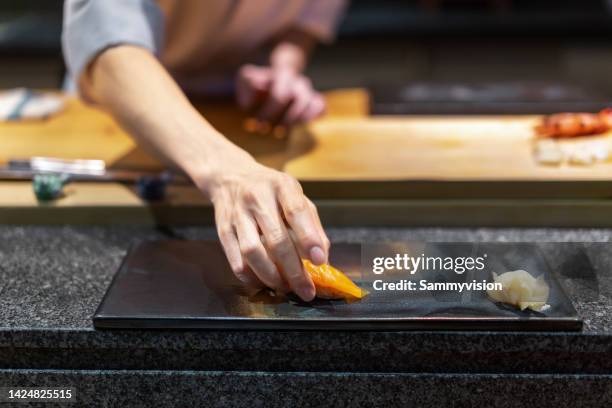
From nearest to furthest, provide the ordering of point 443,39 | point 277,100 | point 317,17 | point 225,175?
point 225,175 → point 277,100 → point 317,17 → point 443,39

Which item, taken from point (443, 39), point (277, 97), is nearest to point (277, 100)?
point (277, 97)

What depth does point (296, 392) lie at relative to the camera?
921 mm

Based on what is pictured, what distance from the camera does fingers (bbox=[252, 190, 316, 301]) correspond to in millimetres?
884

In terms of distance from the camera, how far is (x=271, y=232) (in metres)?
0.88

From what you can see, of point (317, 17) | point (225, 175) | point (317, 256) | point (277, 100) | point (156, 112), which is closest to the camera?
point (317, 256)

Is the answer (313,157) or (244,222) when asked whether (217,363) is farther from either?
(313,157)

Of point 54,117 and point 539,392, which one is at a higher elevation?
point 54,117

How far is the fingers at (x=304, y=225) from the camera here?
2.87ft

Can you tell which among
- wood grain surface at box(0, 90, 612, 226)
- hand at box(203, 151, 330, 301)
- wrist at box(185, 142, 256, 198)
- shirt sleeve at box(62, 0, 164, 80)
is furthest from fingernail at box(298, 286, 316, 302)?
shirt sleeve at box(62, 0, 164, 80)

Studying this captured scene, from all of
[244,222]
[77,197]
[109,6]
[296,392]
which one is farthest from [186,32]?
[296,392]

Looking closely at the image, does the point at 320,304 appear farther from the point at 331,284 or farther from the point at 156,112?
the point at 156,112

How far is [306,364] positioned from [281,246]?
0.47 ft

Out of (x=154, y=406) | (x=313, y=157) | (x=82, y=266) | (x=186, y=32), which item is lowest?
(x=154, y=406)

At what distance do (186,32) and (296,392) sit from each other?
0.88 metres
